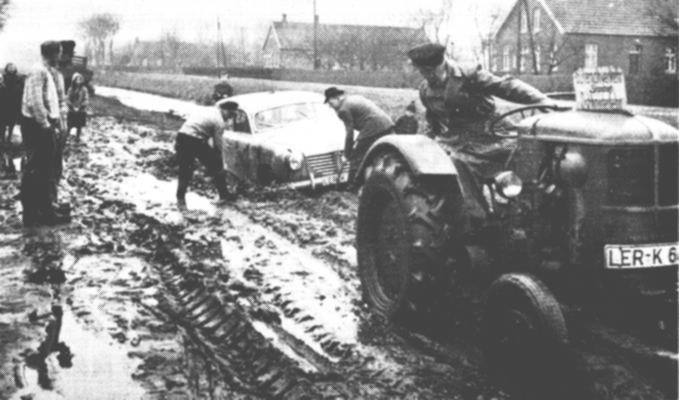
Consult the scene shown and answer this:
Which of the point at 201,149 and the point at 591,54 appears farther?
the point at 591,54

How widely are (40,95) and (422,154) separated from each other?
210 inches

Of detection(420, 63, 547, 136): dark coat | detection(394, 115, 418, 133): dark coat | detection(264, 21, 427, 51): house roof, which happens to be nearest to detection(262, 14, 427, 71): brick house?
detection(264, 21, 427, 51): house roof

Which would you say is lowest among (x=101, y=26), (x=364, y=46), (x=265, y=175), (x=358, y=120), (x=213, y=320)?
(x=213, y=320)

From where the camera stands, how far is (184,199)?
37.5 ft

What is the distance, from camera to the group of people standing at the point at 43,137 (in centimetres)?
893

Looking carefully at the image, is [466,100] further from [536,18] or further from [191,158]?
[536,18]

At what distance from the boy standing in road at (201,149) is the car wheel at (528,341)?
7306mm

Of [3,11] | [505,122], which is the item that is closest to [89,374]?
[505,122]

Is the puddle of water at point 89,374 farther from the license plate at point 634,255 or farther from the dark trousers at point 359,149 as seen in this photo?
the dark trousers at point 359,149

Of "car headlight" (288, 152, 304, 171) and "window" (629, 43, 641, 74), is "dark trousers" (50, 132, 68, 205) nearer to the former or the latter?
"car headlight" (288, 152, 304, 171)

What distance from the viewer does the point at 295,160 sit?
1135 cm

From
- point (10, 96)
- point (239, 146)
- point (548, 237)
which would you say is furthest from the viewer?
point (10, 96)

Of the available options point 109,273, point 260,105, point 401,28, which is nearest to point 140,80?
point 401,28

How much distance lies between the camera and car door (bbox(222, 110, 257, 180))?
479 inches
